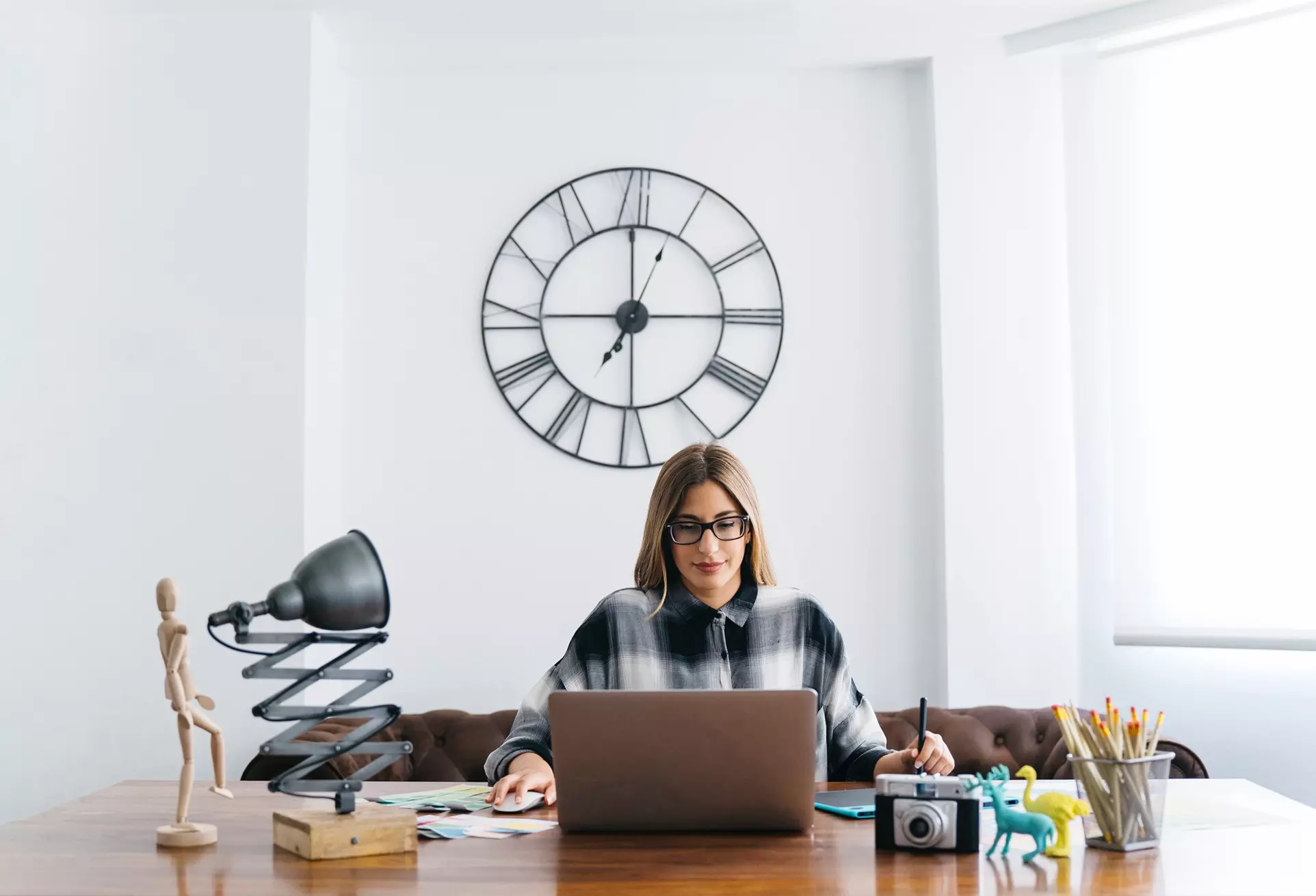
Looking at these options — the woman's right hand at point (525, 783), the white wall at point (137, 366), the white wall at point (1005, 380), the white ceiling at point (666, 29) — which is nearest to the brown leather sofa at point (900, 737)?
the white wall at point (1005, 380)

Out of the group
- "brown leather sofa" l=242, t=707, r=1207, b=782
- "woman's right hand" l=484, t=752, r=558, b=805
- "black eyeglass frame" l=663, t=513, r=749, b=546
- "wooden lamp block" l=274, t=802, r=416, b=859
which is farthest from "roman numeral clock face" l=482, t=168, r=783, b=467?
"wooden lamp block" l=274, t=802, r=416, b=859

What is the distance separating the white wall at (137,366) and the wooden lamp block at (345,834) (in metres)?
1.71

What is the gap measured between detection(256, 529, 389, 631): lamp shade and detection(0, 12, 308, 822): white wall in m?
1.70

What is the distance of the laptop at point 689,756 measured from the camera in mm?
1357

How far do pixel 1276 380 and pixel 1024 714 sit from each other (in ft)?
3.45

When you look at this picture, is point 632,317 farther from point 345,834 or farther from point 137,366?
point 345,834

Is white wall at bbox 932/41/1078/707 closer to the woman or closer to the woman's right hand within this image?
the woman

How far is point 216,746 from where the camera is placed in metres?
1.40

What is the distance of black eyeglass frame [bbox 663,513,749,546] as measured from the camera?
2.14 m

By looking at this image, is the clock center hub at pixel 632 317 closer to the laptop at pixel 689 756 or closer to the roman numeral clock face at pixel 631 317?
the roman numeral clock face at pixel 631 317

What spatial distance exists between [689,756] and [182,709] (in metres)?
0.60

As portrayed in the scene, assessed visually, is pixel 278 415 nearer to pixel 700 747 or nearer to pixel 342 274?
pixel 342 274

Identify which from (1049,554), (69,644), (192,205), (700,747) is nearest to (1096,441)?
(1049,554)

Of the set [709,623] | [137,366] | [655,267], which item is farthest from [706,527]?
[137,366]
